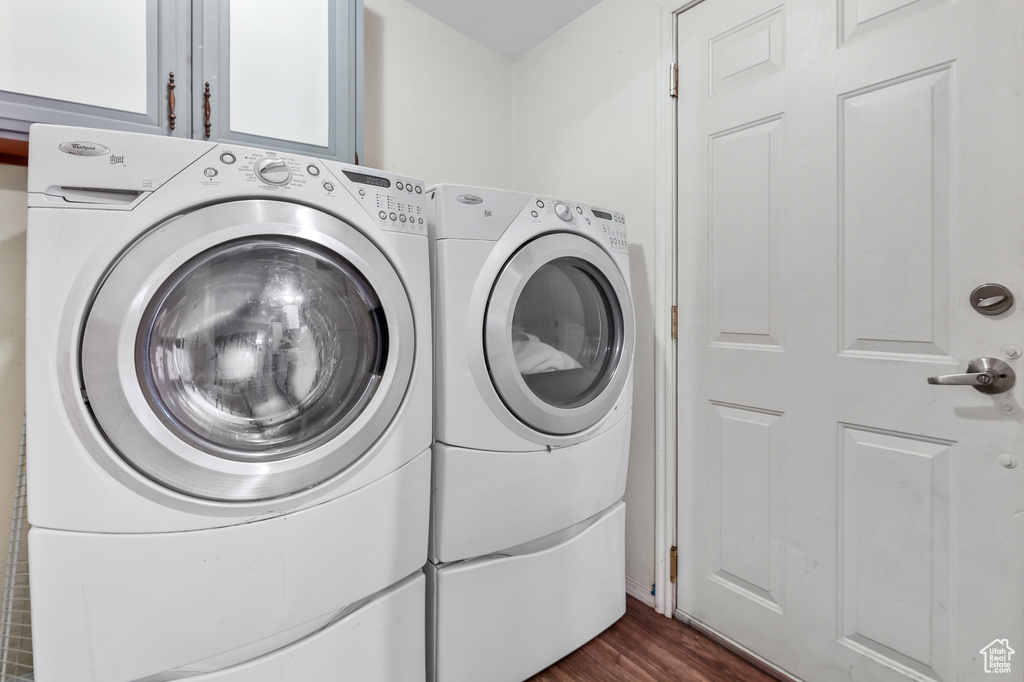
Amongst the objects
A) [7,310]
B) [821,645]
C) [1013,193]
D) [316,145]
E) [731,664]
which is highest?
[316,145]

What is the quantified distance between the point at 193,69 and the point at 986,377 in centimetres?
192

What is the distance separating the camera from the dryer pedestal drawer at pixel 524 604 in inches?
48.1

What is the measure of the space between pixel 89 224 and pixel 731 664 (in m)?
1.89

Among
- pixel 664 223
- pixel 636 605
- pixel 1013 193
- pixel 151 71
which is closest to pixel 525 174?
pixel 664 223

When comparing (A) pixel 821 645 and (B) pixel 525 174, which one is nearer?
(A) pixel 821 645

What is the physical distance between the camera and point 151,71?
44.3 inches

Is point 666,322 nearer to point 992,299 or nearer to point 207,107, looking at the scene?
point 992,299

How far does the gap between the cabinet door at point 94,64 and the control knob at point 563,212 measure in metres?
0.93

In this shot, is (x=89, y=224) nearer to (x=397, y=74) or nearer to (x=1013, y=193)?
(x=397, y=74)

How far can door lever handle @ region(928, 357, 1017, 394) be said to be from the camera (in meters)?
1.04

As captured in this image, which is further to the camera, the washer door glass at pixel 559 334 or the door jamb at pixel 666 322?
the door jamb at pixel 666 322

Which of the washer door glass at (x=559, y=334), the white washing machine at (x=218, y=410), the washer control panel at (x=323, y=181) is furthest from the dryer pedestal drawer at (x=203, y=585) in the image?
the washer control panel at (x=323, y=181)

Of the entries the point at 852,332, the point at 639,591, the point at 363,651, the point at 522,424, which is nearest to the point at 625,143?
the point at 852,332

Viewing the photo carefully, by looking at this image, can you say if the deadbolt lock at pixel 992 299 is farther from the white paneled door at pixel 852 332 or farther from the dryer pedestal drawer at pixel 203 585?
the dryer pedestal drawer at pixel 203 585
